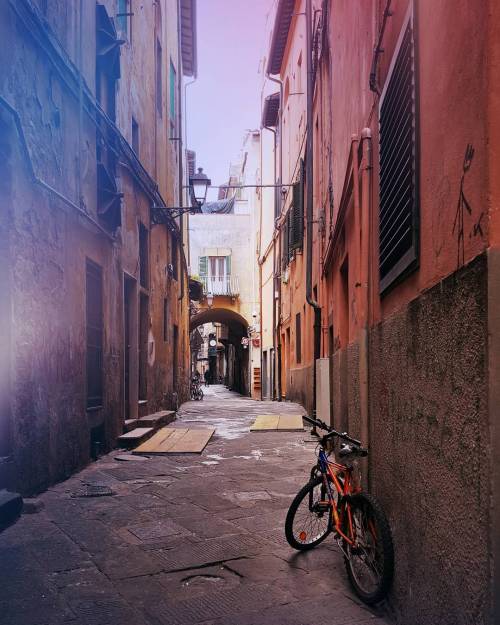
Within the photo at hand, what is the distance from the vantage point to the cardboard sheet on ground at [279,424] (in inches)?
424

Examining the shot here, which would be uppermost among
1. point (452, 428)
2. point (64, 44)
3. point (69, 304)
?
point (64, 44)

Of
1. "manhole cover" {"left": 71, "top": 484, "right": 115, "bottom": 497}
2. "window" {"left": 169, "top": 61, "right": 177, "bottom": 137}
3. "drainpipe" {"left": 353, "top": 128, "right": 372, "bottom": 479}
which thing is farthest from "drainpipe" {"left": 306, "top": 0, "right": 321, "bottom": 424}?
"drainpipe" {"left": 353, "top": 128, "right": 372, "bottom": 479}

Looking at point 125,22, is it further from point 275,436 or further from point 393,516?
point 393,516

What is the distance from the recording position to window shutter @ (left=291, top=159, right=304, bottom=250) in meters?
14.1

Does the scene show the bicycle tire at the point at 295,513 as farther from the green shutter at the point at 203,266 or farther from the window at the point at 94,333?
the green shutter at the point at 203,266

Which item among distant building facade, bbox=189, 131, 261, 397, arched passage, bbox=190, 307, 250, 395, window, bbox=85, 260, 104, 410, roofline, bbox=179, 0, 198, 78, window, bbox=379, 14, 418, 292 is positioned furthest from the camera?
arched passage, bbox=190, 307, 250, 395

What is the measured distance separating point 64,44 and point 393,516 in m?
5.62

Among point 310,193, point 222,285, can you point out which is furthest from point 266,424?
point 222,285

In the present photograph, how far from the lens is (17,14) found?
512cm

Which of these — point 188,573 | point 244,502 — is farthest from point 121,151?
point 188,573

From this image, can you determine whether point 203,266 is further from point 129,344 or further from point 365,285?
point 365,285

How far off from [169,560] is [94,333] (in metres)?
4.36

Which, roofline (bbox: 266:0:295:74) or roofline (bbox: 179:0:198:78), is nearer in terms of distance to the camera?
roofline (bbox: 266:0:295:74)

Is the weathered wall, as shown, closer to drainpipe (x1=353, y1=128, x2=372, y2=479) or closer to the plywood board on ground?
drainpipe (x1=353, y1=128, x2=372, y2=479)
